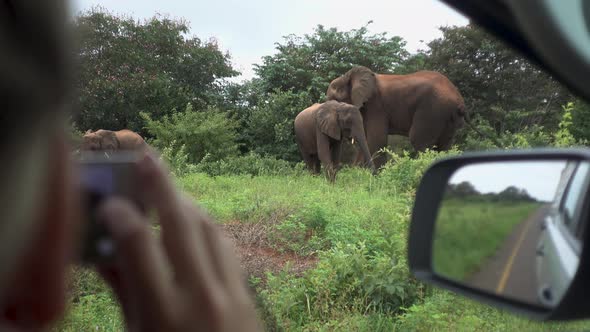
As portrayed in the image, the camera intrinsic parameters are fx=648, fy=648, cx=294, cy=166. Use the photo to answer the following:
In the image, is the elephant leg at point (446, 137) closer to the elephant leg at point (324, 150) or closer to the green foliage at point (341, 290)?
the elephant leg at point (324, 150)

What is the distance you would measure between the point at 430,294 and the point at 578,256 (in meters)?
2.09

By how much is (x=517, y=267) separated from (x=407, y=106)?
29.8ft

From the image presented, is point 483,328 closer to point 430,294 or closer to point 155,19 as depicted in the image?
point 430,294

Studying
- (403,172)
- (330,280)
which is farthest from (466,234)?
(403,172)

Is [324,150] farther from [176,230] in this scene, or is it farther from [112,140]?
[176,230]

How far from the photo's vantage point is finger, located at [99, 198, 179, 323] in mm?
386

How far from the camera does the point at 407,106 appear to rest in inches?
385

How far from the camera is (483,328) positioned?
2262mm

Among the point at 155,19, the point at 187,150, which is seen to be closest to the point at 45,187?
the point at 187,150

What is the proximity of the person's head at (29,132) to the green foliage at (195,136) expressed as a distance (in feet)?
26.7

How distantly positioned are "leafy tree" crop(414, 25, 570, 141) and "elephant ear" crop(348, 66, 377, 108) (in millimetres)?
2526

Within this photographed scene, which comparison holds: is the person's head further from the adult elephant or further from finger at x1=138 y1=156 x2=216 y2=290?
the adult elephant

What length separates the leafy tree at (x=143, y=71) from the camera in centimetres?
926

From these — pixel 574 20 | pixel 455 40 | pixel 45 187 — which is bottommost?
pixel 45 187
